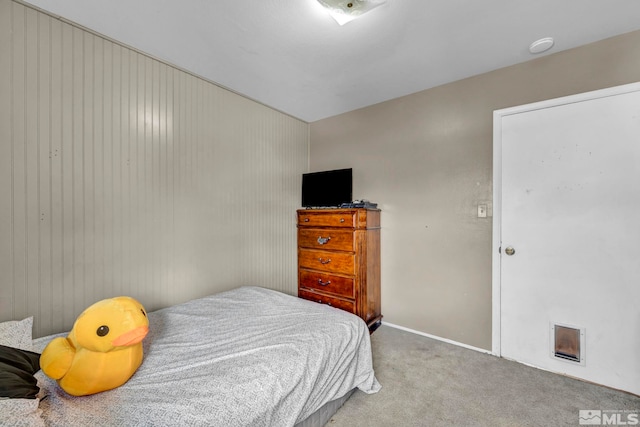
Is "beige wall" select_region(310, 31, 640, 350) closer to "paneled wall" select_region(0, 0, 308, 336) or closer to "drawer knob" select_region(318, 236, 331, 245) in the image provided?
"drawer knob" select_region(318, 236, 331, 245)

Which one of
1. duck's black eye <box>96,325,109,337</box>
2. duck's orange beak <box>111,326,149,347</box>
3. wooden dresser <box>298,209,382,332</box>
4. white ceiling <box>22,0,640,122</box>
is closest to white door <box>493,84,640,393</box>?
white ceiling <box>22,0,640,122</box>

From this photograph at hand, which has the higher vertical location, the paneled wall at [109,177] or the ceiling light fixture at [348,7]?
the ceiling light fixture at [348,7]

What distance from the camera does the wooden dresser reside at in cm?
246

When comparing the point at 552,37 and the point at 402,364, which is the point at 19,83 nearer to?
the point at 402,364

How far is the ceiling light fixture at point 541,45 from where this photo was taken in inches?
69.8

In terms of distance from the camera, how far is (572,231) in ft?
6.11

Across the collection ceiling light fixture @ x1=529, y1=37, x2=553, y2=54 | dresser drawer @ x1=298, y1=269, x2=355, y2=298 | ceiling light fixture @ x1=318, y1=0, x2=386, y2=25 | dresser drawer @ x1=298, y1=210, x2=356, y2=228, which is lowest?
dresser drawer @ x1=298, y1=269, x2=355, y2=298

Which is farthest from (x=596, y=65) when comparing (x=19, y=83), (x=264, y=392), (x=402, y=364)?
(x=19, y=83)

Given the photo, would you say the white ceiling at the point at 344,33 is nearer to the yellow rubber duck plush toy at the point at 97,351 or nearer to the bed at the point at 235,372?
the yellow rubber duck plush toy at the point at 97,351

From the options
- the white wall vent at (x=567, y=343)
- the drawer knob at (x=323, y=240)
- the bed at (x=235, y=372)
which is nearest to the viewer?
the bed at (x=235, y=372)

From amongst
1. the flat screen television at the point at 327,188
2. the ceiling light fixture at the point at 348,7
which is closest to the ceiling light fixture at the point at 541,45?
the ceiling light fixture at the point at 348,7

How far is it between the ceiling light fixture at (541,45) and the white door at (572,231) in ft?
1.23

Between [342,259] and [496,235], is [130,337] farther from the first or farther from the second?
[496,235]

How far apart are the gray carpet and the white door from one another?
0.18m
